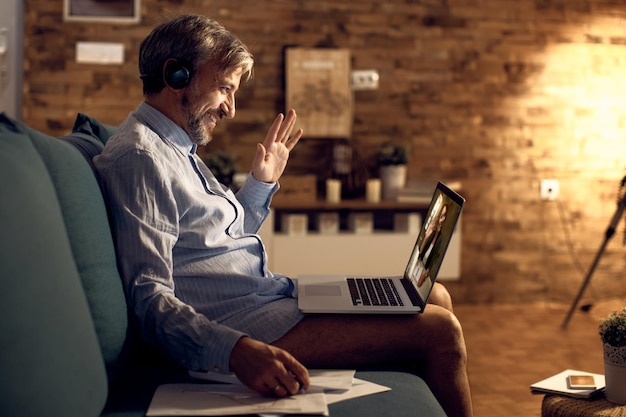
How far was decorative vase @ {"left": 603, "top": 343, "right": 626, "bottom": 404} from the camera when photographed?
1955 mm

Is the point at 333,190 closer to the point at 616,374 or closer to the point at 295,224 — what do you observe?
the point at 295,224

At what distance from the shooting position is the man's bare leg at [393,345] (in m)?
1.73

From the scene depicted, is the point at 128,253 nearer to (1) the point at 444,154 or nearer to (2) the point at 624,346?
(2) the point at 624,346

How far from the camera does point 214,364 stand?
1485mm

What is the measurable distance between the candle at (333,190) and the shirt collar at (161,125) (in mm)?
2518

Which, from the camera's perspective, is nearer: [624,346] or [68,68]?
[624,346]

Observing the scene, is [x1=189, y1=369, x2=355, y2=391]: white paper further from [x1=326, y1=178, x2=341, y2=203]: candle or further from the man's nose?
[x1=326, y1=178, x2=341, y2=203]: candle

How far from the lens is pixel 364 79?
4.48m

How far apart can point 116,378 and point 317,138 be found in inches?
124

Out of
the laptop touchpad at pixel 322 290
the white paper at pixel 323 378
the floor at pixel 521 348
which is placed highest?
the laptop touchpad at pixel 322 290

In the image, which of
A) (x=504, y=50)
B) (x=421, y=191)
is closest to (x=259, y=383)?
(x=421, y=191)

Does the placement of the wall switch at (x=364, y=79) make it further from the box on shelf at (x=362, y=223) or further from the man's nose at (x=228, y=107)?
the man's nose at (x=228, y=107)

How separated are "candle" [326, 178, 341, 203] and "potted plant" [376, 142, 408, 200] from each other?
273 millimetres

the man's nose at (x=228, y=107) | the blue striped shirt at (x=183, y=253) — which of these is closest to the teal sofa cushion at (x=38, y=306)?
the blue striped shirt at (x=183, y=253)
